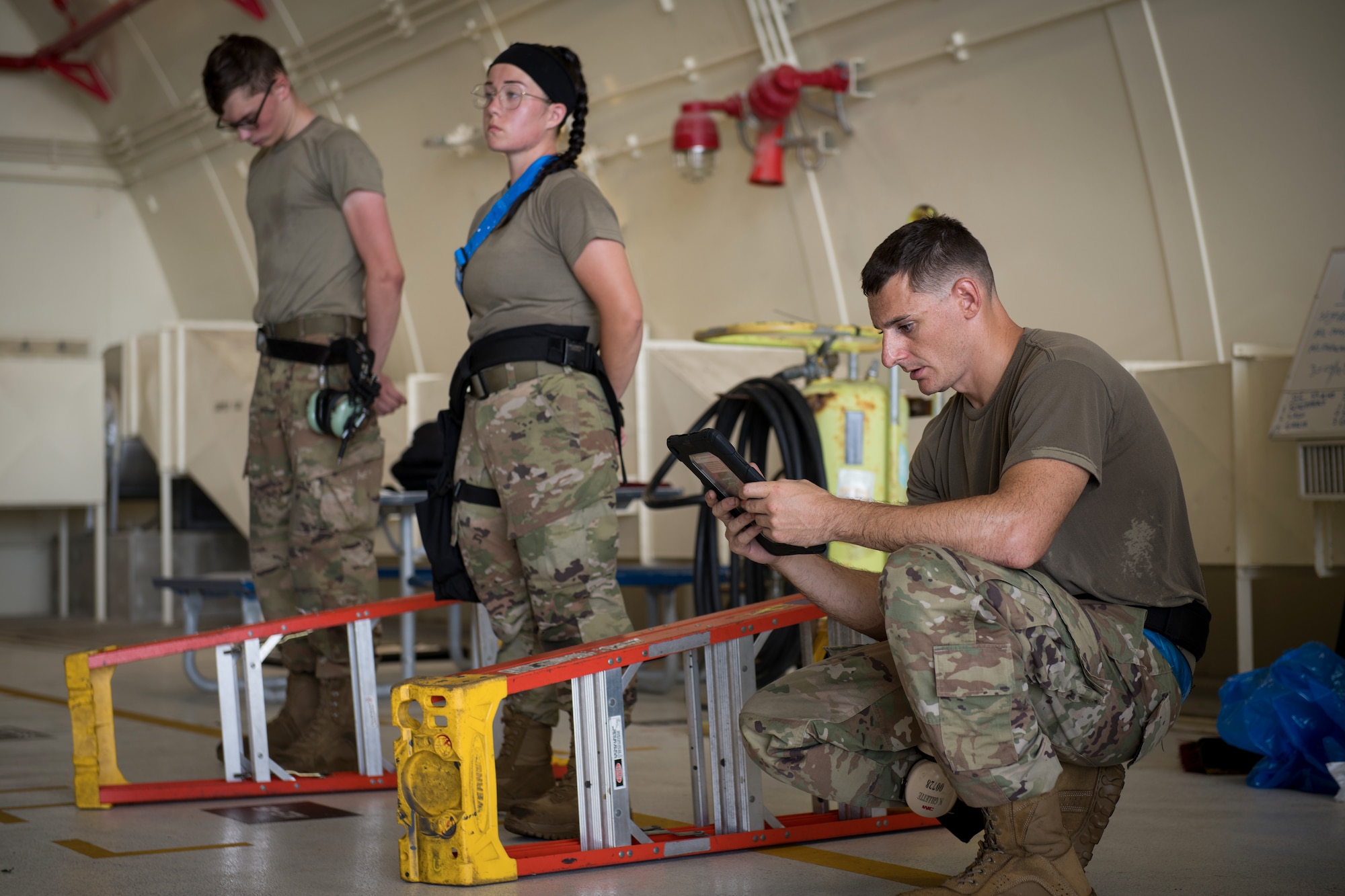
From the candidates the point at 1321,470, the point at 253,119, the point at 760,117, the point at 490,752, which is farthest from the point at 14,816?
the point at 760,117

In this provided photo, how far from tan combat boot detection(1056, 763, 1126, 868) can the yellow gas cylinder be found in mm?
2213

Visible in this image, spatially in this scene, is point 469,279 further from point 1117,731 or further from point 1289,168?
point 1289,168

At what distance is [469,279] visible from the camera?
9.47ft

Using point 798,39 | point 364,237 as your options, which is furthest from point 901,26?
point 364,237

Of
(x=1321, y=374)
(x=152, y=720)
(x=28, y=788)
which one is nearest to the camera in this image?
(x=28, y=788)

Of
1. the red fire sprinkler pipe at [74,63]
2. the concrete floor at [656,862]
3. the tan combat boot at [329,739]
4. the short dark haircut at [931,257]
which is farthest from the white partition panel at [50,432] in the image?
the short dark haircut at [931,257]

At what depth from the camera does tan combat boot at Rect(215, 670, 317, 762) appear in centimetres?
355

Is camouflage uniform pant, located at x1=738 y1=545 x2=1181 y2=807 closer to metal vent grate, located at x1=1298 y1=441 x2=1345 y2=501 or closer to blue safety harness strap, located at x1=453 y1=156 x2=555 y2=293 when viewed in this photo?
blue safety harness strap, located at x1=453 y1=156 x2=555 y2=293

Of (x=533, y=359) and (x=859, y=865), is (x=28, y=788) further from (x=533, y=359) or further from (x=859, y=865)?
(x=859, y=865)

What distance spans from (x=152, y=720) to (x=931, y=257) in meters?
3.59

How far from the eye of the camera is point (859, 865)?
2.40 meters

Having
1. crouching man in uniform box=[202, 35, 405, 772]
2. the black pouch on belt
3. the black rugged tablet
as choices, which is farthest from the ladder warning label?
crouching man in uniform box=[202, 35, 405, 772]

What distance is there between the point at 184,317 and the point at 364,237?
28.0ft

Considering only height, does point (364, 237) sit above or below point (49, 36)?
below
